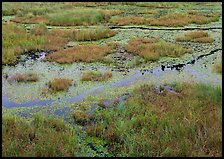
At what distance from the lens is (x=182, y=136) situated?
6941 millimetres

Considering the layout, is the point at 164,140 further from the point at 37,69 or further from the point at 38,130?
the point at 37,69

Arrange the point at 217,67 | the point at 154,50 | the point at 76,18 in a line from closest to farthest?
1. the point at 217,67
2. the point at 154,50
3. the point at 76,18

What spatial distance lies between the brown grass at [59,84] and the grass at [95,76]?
25.5 inches

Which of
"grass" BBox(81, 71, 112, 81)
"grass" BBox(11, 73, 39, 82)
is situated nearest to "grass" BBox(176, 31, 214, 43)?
"grass" BBox(81, 71, 112, 81)

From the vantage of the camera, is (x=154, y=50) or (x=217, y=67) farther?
(x=154, y=50)

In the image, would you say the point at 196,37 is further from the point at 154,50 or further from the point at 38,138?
the point at 38,138

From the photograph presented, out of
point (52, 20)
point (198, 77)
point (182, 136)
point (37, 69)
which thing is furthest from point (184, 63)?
point (52, 20)

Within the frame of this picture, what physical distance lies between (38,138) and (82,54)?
7.79 meters

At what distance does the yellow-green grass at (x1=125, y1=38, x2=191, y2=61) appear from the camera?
46.3 feet

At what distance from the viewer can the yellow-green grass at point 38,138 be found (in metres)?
6.46

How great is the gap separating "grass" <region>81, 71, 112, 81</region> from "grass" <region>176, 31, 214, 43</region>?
6.53 m

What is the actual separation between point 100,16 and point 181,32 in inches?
284

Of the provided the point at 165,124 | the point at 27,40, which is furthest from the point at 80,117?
the point at 27,40

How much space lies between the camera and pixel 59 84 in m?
10.9
